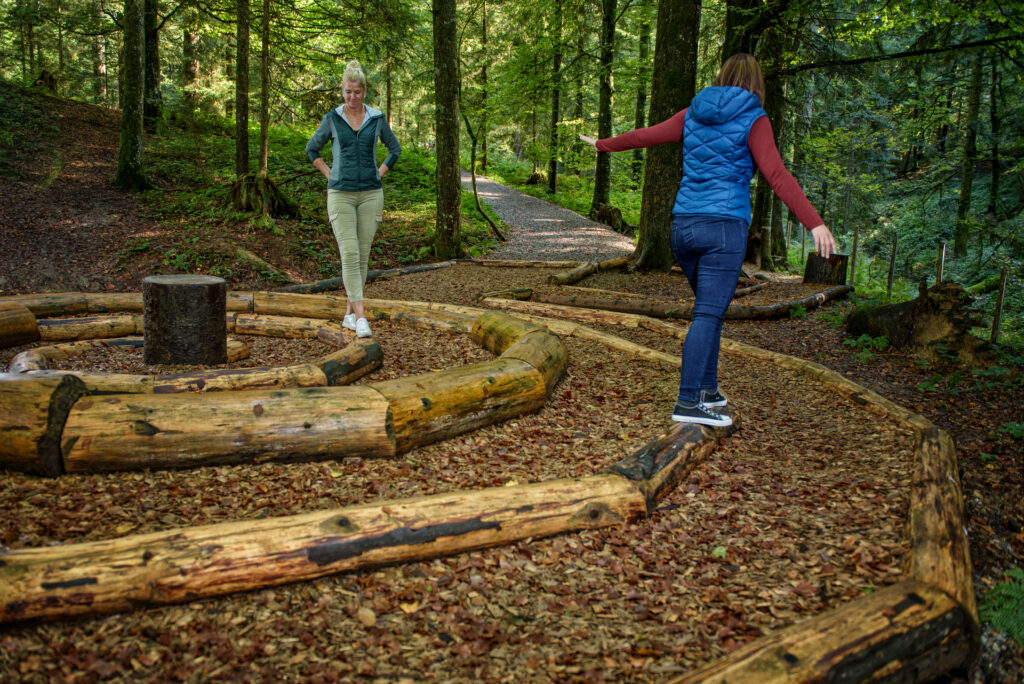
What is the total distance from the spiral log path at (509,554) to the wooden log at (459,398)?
0.07 feet

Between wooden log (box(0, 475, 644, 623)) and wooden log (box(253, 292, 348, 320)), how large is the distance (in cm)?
465

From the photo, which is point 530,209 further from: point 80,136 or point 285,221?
point 80,136

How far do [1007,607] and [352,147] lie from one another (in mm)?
5351

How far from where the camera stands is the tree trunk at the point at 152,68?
17031mm

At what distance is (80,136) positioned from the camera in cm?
1638

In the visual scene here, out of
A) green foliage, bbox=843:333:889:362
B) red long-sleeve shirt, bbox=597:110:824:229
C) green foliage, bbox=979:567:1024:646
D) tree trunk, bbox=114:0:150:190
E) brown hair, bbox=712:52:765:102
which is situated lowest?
green foliage, bbox=979:567:1024:646

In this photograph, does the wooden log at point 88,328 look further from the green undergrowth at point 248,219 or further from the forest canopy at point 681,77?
the forest canopy at point 681,77

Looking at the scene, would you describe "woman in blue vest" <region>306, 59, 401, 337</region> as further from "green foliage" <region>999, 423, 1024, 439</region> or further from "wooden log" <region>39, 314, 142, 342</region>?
"green foliage" <region>999, 423, 1024, 439</region>

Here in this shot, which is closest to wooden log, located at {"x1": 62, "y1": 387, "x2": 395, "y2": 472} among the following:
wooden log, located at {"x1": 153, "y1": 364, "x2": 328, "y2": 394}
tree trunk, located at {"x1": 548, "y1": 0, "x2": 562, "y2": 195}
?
wooden log, located at {"x1": 153, "y1": 364, "x2": 328, "y2": 394}

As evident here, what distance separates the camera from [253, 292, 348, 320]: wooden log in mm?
7020

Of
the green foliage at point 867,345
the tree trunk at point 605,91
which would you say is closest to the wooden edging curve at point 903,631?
the green foliage at point 867,345

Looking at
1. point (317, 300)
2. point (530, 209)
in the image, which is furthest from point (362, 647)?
point (530, 209)

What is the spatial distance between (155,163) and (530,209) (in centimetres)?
1167

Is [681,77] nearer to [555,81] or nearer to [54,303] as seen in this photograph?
[54,303]
